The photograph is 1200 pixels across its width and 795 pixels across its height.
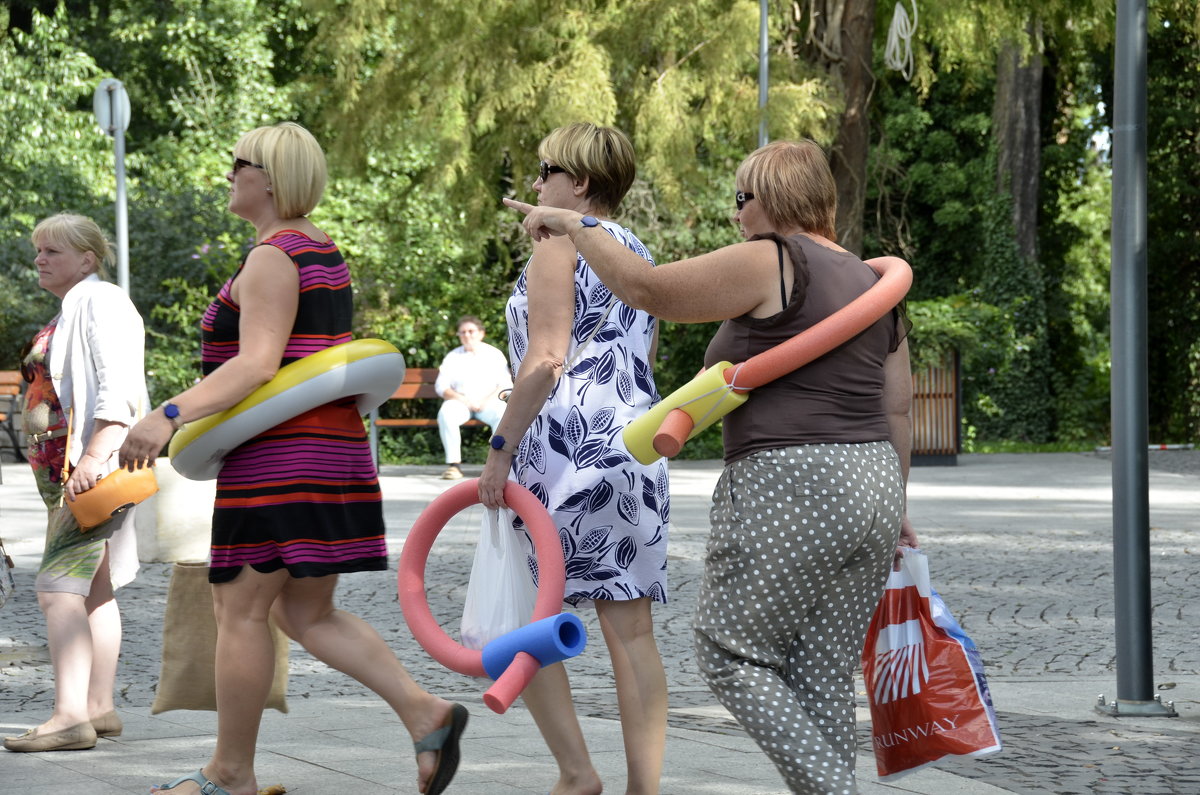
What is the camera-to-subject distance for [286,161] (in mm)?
4004

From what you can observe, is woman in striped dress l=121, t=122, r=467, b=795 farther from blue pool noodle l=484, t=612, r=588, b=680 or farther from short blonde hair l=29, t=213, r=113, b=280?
short blonde hair l=29, t=213, r=113, b=280

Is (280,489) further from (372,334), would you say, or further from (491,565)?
(372,334)

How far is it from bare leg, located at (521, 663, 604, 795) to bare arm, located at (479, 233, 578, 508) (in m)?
0.51

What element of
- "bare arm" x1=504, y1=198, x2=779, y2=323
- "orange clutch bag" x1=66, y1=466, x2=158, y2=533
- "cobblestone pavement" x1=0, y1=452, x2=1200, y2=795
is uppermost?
"bare arm" x1=504, y1=198, x2=779, y2=323

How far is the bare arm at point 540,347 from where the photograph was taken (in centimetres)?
380

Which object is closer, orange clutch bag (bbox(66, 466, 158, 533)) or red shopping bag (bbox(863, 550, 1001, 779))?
red shopping bag (bbox(863, 550, 1001, 779))

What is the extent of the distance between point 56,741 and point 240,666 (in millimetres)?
1163

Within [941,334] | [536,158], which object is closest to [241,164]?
[536,158]

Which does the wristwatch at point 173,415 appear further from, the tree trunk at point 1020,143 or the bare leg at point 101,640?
the tree trunk at point 1020,143

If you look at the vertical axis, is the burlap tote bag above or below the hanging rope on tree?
below

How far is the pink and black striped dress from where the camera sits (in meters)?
3.87

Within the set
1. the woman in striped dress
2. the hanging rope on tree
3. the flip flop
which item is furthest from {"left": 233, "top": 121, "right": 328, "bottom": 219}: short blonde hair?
the hanging rope on tree

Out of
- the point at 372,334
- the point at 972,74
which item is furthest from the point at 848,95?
the point at 372,334

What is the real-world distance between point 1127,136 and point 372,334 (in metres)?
16.2
